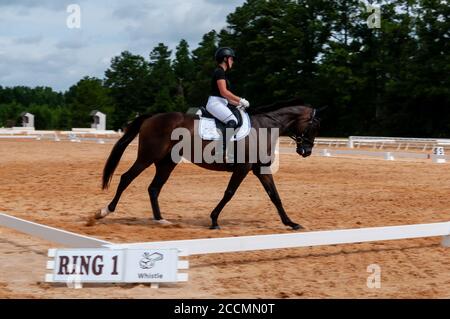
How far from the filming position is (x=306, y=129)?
10.3 meters

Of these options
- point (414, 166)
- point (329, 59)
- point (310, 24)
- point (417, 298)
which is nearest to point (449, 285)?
point (417, 298)

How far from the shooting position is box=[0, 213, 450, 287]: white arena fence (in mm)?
6398

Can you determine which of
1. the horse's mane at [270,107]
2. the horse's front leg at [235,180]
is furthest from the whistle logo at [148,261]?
the horse's mane at [270,107]

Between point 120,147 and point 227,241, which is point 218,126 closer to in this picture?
point 120,147

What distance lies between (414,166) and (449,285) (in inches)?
676

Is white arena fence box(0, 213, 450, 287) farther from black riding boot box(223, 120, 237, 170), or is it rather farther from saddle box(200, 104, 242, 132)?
saddle box(200, 104, 242, 132)

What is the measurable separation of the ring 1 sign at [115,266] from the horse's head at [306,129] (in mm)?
4515

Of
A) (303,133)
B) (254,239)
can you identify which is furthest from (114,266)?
(303,133)

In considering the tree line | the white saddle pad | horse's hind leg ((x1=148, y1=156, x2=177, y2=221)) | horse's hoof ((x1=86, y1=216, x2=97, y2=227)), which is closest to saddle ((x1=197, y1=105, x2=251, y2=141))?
the white saddle pad

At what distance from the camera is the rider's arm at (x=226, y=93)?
378 inches

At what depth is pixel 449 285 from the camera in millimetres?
6582

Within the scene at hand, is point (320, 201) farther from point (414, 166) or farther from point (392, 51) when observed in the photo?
point (392, 51)

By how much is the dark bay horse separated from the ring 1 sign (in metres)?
3.53

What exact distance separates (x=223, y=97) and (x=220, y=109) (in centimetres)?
19
